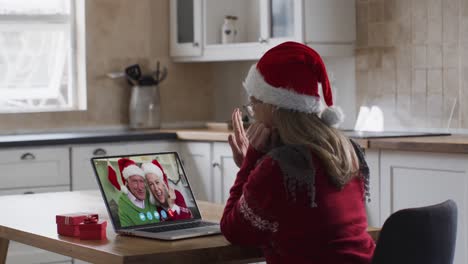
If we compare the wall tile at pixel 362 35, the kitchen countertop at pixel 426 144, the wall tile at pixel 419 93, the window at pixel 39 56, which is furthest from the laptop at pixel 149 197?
the window at pixel 39 56

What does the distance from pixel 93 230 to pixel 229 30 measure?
3.23 metres

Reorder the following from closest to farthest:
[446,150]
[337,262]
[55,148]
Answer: [337,262]
[446,150]
[55,148]

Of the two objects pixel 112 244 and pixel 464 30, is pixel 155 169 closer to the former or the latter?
pixel 112 244

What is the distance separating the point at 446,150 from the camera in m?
3.93

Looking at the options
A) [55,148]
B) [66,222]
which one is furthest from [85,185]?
[66,222]

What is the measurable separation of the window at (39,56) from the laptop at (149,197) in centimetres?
297

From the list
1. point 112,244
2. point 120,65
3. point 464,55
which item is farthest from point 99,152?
point 112,244

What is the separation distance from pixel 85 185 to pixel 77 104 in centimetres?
82

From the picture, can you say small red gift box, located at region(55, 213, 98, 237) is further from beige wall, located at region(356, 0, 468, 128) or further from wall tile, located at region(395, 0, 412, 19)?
wall tile, located at region(395, 0, 412, 19)

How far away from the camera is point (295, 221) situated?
231 cm

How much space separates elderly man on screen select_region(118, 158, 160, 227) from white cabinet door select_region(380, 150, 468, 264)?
5.58 ft

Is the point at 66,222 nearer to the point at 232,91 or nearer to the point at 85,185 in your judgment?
the point at 85,185

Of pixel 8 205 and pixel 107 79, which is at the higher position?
pixel 107 79

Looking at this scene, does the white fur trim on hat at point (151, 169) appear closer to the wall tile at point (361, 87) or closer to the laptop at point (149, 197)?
the laptop at point (149, 197)
